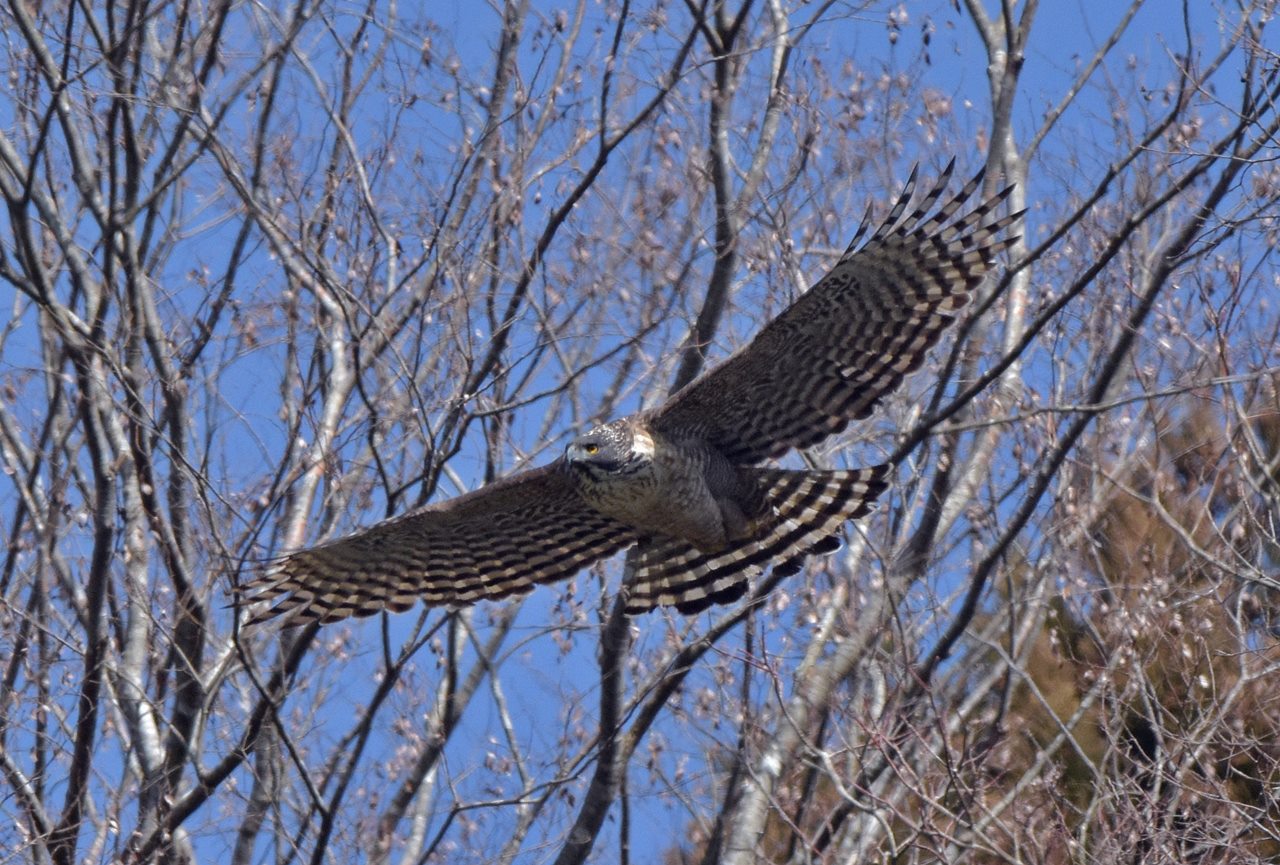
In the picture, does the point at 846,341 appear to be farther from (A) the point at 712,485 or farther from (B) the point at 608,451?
(B) the point at 608,451

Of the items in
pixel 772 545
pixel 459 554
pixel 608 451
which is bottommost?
pixel 772 545

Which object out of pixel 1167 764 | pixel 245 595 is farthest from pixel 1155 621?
pixel 245 595

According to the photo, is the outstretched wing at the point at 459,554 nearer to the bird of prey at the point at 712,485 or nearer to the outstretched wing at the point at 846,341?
the bird of prey at the point at 712,485

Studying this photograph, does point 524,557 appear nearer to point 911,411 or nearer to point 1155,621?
point 911,411

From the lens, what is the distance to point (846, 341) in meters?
6.62

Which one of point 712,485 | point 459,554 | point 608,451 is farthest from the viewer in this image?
point 459,554

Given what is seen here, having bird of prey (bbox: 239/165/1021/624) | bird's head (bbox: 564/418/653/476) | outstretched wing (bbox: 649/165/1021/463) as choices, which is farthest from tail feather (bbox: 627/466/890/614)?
bird's head (bbox: 564/418/653/476)

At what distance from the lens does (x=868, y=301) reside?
257 inches

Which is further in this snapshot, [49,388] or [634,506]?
[49,388]

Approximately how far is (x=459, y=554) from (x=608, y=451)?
44.2 inches

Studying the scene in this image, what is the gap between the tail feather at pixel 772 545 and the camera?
6.98 m

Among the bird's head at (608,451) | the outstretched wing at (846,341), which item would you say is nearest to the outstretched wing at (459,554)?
the bird's head at (608,451)

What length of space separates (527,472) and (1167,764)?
9.59ft

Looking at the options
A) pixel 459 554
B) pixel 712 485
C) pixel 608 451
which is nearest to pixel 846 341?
pixel 712 485
